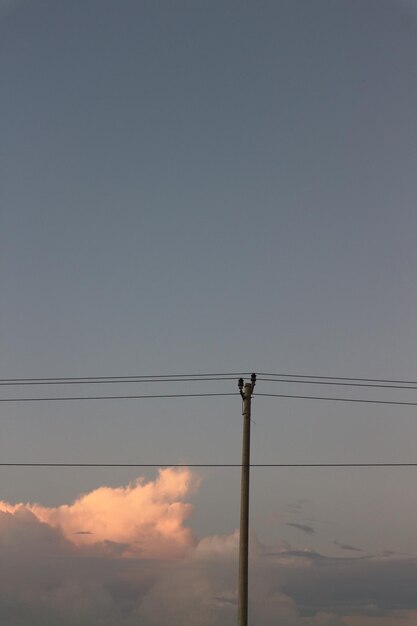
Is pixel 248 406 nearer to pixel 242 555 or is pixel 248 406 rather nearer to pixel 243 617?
pixel 242 555

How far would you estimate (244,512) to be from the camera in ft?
109

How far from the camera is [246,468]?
33.5 meters

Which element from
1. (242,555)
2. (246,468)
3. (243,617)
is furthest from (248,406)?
(243,617)

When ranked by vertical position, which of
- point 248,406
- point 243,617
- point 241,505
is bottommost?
point 243,617

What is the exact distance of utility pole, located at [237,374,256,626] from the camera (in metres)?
32.4

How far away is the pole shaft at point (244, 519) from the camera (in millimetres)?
32438

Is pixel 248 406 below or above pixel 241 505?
above

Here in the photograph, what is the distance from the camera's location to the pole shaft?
32.4 meters

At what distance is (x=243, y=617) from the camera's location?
32344mm

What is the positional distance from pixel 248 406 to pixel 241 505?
3621 millimetres

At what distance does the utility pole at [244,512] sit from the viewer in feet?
106

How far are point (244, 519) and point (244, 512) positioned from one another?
248 mm

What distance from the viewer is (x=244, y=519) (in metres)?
33.2

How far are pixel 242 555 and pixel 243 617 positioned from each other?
2125mm
